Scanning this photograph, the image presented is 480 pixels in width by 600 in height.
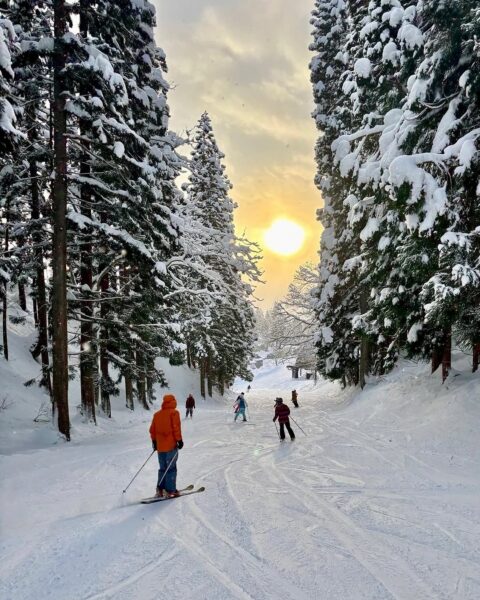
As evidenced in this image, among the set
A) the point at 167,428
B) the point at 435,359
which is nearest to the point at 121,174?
the point at 167,428

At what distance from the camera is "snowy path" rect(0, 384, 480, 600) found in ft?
12.8

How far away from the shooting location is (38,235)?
1380cm

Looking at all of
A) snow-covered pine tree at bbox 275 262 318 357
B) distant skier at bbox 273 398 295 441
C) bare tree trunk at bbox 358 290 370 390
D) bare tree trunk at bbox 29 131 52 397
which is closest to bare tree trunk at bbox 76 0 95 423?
bare tree trunk at bbox 29 131 52 397

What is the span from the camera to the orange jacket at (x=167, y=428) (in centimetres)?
718

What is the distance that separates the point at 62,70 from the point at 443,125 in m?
9.78

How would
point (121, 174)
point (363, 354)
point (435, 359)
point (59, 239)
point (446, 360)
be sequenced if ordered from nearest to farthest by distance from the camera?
1. point (59, 239)
2. point (121, 174)
3. point (446, 360)
4. point (435, 359)
5. point (363, 354)

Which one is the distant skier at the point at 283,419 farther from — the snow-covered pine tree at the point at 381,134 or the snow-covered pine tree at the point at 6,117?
the snow-covered pine tree at the point at 6,117

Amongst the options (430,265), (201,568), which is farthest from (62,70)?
(201,568)

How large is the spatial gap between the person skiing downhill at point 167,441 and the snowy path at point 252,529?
1.54ft

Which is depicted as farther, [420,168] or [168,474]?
[420,168]

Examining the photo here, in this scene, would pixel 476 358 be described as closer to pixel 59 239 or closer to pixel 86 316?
pixel 86 316

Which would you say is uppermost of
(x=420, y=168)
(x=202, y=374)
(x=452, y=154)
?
(x=452, y=154)

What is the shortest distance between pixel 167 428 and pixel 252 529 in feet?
8.56

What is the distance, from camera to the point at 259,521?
5461 mm
